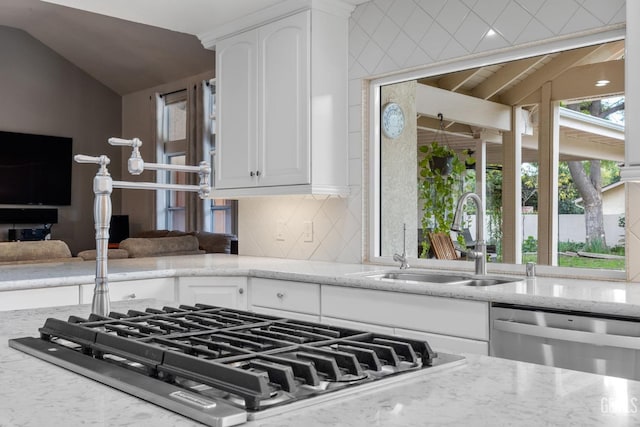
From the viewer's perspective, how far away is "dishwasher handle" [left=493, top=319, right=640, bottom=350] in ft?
6.34

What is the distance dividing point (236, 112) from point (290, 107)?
459 mm

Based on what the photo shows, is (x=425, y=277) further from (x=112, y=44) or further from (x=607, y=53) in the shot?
(x=112, y=44)

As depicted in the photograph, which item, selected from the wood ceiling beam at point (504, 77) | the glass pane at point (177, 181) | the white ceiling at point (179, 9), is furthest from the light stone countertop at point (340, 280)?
the glass pane at point (177, 181)

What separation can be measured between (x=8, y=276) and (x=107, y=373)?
2.05 metres

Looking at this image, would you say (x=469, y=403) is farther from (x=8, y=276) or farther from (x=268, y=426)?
(x=8, y=276)

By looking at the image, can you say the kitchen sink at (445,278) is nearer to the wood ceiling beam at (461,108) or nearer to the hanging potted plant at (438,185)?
the hanging potted plant at (438,185)

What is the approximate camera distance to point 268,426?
2.46 ft

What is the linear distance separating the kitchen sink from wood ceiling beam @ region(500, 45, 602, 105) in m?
0.83

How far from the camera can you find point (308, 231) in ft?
12.6

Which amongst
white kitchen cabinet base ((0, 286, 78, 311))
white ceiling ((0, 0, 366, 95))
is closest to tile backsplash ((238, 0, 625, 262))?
white kitchen cabinet base ((0, 286, 78, 311))

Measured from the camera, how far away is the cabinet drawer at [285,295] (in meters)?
2.88

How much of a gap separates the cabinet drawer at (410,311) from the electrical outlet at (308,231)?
1.01 meters

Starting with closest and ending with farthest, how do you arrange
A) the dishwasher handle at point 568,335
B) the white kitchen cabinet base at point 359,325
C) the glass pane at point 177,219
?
→ the dishwasher handle at point 568,335 → the white kitchen cabinet base at point 359,325 → the glass pane at point 177,219

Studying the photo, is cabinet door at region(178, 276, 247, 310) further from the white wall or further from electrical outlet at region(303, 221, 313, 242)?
the white wall
